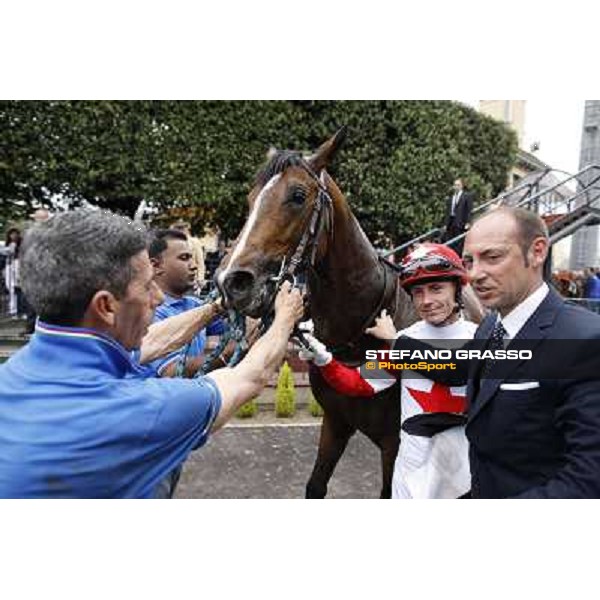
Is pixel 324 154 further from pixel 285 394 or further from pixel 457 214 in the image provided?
pixel 285 394

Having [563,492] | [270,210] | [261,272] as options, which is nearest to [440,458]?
[563,492]

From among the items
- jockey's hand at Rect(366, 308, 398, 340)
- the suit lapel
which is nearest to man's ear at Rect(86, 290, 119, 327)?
the suit lapel

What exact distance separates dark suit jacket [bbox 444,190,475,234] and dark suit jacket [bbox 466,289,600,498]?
1.35m

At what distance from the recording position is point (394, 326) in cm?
256

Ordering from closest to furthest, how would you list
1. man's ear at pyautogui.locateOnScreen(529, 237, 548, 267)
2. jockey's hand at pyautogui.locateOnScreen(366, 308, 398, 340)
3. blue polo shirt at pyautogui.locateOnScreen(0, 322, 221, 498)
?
blue polo shirt at pyautogui.locateOnScreen(0, 322, 221, 498)
man's ear at pyautogui.locateOnScreen(529, 237, 548, 267)
jockey's hand at pyautogui.locateOnScreen(366, 308, 398, 340)

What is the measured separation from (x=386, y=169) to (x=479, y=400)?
1.80m

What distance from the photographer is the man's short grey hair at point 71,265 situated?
130 centimetres

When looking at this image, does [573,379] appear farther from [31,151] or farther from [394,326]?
[31,151]

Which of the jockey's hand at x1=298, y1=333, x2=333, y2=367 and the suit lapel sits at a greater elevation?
the suit lapel

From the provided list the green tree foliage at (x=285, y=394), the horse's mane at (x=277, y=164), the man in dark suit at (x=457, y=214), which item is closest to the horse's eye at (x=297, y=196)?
the horse's mane at (x=277, y=164)

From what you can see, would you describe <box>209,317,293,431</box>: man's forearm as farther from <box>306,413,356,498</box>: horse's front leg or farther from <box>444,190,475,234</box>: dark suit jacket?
<box>444,190,475,234</box>: dark suit jacket

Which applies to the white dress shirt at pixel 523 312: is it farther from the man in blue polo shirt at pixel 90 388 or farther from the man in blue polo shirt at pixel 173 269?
the man in blue polo shirt at pixel 173 269

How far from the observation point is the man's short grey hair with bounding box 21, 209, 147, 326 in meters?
1.30

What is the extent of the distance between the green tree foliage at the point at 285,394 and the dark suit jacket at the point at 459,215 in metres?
1.33
